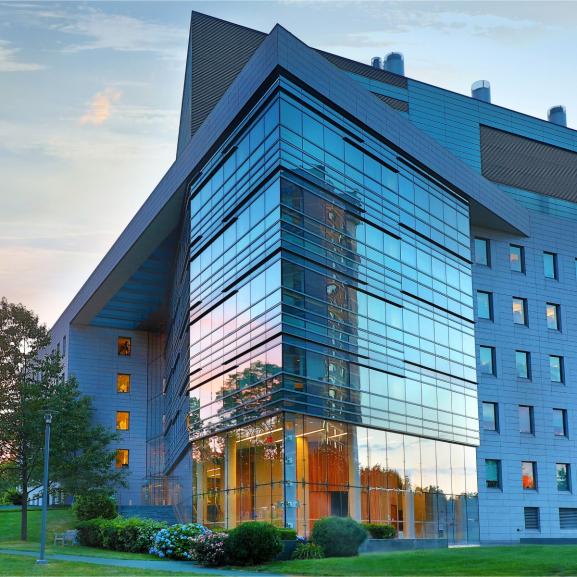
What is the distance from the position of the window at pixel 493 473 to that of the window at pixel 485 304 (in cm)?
823

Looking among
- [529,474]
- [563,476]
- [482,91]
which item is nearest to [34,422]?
[529,474]

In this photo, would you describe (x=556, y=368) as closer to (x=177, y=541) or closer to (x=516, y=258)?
(x=516, y=258)

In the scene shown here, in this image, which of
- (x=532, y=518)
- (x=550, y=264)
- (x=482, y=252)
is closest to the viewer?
(x=532, y=518)

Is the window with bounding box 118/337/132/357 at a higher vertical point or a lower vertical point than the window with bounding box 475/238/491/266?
lower

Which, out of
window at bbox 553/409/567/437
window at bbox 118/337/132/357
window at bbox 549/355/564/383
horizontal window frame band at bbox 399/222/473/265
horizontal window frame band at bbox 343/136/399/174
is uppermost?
horizontal window frame band at bbox 343/136/399/174

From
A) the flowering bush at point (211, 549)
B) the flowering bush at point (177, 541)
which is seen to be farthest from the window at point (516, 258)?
the flowering bush at point (211, 549)

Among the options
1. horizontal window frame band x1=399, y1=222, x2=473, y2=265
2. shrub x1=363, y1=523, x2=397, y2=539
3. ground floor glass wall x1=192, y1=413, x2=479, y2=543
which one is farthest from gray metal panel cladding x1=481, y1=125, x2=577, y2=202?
shrub x1=363, y1=523, x2=397, y2=539

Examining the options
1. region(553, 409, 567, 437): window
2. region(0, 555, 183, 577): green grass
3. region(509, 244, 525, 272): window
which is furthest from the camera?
region(509, 244, 525, 272): window

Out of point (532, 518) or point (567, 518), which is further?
point (567, 518)

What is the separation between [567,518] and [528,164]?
21897 millimetres

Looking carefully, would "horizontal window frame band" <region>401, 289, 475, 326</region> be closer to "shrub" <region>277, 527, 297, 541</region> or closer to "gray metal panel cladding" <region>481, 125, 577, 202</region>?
→ "gray metal panel cladding" <region>481, 125, 577, 202</region>

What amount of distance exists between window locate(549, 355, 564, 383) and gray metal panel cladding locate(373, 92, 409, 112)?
17.2 metres

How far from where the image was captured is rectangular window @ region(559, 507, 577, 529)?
169ft

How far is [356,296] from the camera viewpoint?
38.7 meters
